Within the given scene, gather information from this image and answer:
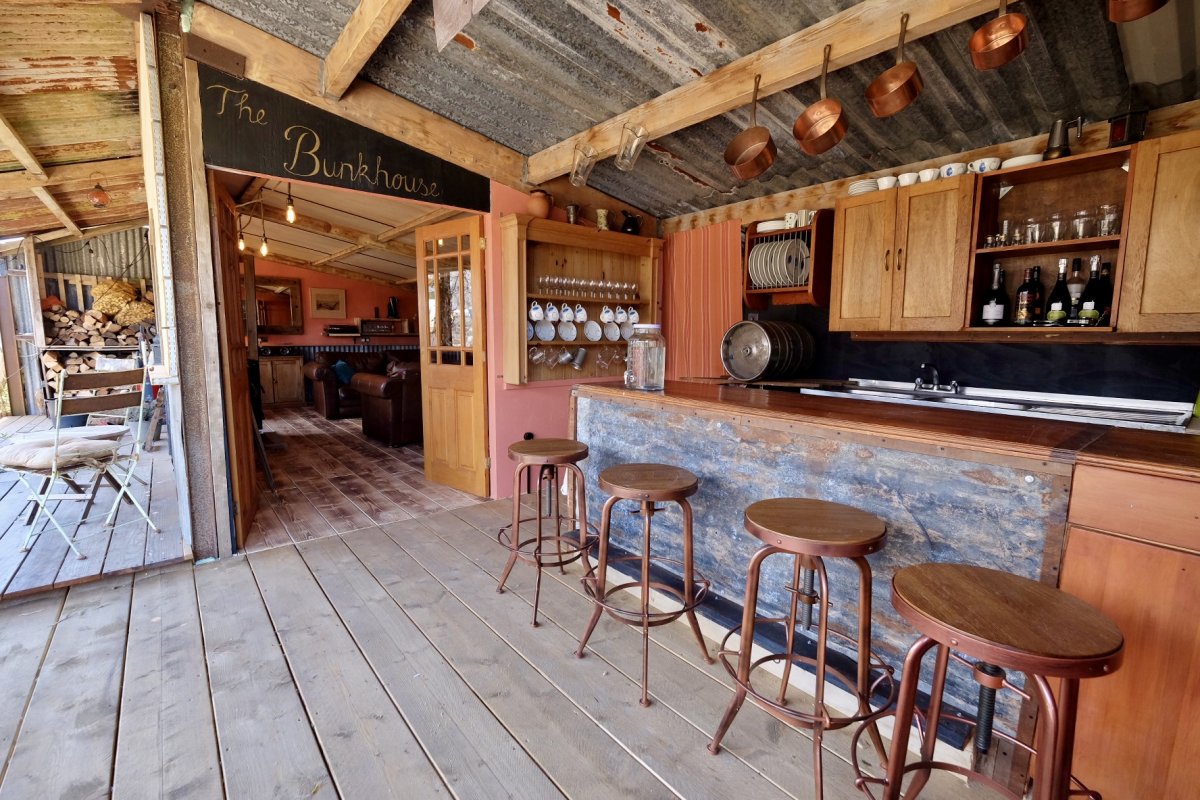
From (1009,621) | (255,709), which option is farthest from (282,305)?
(1009,621)

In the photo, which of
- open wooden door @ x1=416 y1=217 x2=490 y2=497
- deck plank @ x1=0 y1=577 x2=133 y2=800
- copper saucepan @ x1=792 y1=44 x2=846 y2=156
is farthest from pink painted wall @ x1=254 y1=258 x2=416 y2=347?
copper saucepan @ x1=792 y1=44 x2=846 y2=156

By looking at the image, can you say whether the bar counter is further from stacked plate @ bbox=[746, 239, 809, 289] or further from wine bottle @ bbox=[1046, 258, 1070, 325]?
stacked plate @ bbox=[746, 239, 809, 289]

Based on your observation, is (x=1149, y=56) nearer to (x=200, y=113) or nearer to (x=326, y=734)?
(x=326, y=734)

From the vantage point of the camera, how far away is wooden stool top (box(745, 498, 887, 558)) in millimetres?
1350

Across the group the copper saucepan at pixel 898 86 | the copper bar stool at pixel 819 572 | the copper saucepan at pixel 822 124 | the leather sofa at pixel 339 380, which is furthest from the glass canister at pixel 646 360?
the leather sofa at pixel 339 380

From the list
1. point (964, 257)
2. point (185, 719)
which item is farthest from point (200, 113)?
point (964, 257)

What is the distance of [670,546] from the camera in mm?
2494

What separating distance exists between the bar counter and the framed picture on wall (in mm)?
8801

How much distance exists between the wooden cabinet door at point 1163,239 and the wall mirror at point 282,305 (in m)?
10.4

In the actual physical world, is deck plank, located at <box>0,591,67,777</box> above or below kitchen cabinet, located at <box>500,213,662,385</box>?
below

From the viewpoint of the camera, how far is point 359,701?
5.77ft

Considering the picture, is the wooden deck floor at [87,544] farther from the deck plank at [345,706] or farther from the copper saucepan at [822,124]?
the copper saucepan at [822,124]

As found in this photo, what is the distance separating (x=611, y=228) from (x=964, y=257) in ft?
8.03

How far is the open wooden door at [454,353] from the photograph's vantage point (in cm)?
382
